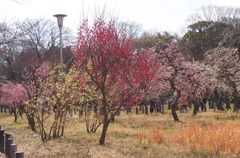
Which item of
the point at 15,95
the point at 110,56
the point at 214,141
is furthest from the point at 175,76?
the point at 15,95

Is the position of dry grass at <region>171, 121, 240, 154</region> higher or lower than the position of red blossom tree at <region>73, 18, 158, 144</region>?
lower

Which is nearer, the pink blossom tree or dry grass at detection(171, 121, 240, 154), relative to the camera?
dry grass at detection(171, 121, 240, 154)

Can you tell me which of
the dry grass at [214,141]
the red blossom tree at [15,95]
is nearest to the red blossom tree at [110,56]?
the dry grass at [214,141]

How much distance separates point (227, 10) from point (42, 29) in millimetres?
21485

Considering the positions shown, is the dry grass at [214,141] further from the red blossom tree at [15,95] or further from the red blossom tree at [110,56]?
the red blossom tree at [15,95]

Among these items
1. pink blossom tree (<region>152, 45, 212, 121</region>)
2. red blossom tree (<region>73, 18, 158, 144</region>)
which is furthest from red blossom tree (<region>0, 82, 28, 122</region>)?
red blossom tree (<region>73, 18, 158, 144</region>)

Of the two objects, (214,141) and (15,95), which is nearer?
(214,141)

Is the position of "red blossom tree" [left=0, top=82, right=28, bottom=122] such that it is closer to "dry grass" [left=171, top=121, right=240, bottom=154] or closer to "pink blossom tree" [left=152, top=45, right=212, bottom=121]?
"pink blossom tree" [left=152, top=45, right=212, bottom=121]

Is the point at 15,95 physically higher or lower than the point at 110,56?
lower

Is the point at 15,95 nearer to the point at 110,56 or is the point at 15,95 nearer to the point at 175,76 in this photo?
the point at 175,76

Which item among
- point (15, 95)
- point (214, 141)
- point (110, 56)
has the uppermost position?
point (110, 56)

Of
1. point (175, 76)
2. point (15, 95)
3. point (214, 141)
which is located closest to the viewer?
point (214, 141)

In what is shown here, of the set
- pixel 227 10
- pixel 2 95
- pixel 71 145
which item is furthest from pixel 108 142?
pixel 227 10

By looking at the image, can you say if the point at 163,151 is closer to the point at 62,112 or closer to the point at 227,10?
the point at 62,112
